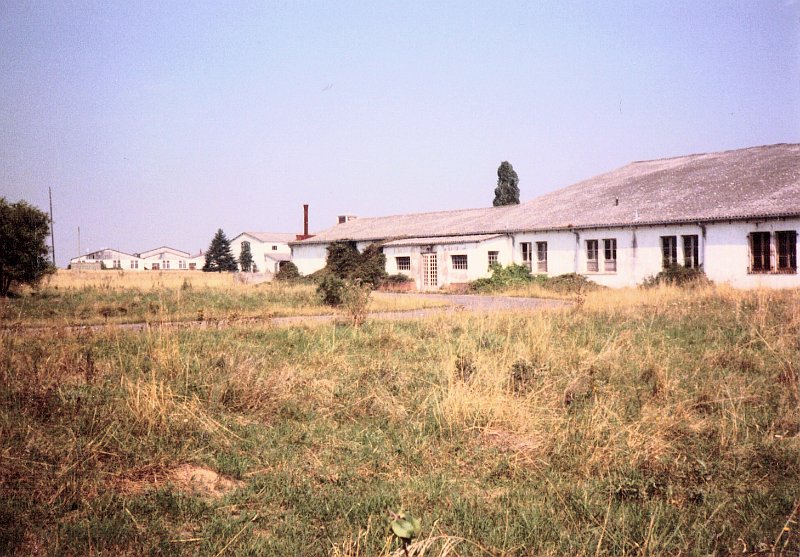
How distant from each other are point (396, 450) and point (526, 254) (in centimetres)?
2540

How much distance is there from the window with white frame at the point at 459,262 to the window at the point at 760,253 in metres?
12.4

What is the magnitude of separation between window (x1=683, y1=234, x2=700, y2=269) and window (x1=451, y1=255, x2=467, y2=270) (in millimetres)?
10035

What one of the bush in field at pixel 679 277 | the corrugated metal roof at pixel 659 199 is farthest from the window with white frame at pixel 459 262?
the bush in field at pixel 679 277

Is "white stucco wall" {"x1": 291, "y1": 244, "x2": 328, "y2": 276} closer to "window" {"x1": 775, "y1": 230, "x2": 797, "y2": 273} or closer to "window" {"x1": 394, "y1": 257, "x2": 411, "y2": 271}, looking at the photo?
"window" {"x1": 394, "y1": 257, "x2": 411, "y2": 271}

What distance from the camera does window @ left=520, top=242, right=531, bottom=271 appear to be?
29114 millimetres

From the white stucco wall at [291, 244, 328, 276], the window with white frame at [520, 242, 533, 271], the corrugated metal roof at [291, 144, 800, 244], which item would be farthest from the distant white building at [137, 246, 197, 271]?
the window with white frame at [520, 242, 533, 271]

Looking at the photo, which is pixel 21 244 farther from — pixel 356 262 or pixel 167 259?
pixel 167 259

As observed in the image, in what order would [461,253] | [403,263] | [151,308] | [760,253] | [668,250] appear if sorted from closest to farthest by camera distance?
[151,308] < [760,253] < [668,250] < [461,253] < [403,263]

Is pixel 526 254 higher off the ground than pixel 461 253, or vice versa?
pixel 461 253

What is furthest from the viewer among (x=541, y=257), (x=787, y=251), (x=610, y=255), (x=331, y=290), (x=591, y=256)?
(x=541, y=257)

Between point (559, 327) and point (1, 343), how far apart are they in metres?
8.85

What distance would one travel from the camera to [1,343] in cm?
765

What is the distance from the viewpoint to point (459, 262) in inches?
1182

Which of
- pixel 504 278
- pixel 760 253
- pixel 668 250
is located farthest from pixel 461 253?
pixel 760 253
